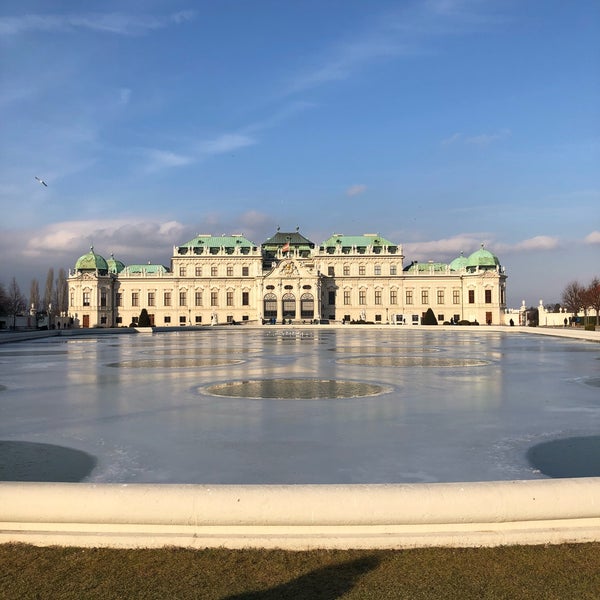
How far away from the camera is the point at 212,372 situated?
2136cm

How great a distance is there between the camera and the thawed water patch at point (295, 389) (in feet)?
49.8

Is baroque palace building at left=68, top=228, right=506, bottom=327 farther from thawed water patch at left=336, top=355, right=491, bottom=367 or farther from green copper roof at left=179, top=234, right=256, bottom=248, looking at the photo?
thawed water patch at left=336, top=355, right=491, bottom=367

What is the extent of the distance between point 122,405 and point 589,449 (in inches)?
381

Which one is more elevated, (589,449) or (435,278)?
(435,278)

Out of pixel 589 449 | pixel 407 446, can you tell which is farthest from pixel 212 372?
pixel 589 449

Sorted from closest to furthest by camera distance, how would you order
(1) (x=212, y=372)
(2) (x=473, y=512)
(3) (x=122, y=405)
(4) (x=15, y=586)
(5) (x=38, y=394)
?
1. (4) (x=15, y=586)
2. (2) (x=473, y=512)
3. (3) (x=122, y=405)
4. (5) (x=38, y=394)
5. (1) (x=212, y=372)

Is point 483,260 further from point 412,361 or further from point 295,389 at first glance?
point 295,389

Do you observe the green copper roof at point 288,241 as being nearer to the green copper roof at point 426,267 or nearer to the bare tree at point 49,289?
the green copper roof at point 426,267

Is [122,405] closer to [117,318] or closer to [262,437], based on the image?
[262,437]

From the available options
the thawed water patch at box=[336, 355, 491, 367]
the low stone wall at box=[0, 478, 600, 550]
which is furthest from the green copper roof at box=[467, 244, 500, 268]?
the low stone wall at box=[0, 478, 600, 550]

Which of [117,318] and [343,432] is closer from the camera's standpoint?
[343,432]

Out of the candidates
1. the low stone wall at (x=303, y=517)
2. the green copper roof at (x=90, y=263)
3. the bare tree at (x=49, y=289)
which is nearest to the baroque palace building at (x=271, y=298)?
the green copper roof at (x=90, y=263)

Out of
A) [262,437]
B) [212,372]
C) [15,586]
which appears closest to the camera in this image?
[15,586]

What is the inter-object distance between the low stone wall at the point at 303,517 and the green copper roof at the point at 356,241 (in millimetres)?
107867
